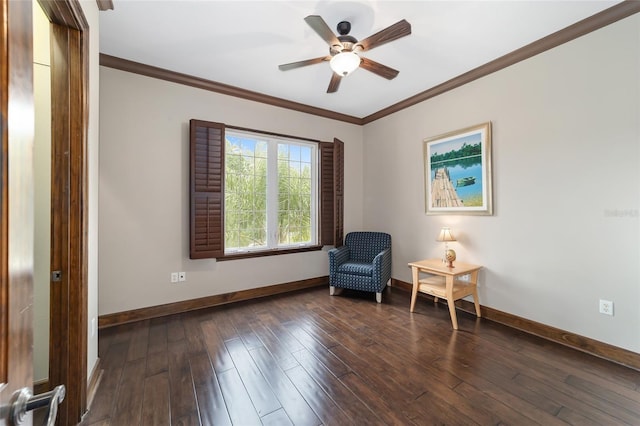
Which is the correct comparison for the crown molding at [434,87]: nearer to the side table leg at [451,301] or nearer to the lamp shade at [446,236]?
the lamp shade at [446,236]

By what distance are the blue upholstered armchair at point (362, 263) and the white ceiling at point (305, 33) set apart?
83.7 inches

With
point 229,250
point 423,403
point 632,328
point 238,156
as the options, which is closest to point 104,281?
point 229,250

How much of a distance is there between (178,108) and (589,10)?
12.6ft

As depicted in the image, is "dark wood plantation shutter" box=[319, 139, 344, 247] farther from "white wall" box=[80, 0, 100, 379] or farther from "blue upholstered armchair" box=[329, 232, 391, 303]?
"white wall" box=[80, 0, 100, 379]

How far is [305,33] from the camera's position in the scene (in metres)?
2.40

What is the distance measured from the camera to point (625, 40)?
2100 mm

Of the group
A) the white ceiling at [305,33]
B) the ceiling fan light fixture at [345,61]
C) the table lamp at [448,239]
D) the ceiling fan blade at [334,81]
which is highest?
the white ceiling at [305,33]

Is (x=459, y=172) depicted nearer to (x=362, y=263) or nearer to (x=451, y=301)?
(x=451, y=301)

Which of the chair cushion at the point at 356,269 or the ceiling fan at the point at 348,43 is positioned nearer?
the ceiling fan at the point at 348,43

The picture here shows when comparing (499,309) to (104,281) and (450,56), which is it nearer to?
(450,56)

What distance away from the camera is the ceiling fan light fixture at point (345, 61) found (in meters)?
2.18

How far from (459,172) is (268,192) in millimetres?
2424

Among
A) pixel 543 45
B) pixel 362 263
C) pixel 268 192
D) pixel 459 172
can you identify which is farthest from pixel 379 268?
pixel 543 45

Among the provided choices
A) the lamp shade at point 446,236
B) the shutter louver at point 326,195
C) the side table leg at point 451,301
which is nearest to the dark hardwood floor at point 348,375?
the side table leg at point 451,301
